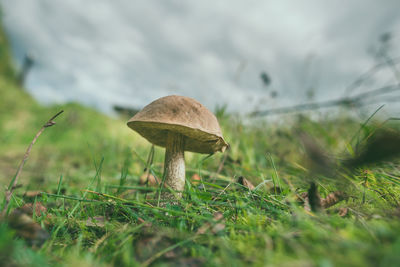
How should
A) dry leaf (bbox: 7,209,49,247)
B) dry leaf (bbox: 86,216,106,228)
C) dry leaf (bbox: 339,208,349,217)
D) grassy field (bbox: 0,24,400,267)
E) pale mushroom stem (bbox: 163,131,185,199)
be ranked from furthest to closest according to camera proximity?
pale mushroom stem (bbox: 163,131,185,199) → dry leaf (bbox: 86,216,106,228) → dry leaf (bbox: 339,208,349,217) → dry leaf (bbox: 7,209,49,247) → grassy field (bbox: 0,24,400,267)

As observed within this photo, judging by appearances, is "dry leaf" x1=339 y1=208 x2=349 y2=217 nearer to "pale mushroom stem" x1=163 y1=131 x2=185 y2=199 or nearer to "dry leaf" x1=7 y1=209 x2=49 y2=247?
"pale mushroom stem" x1=163 y1=131 x2=185 y2=199

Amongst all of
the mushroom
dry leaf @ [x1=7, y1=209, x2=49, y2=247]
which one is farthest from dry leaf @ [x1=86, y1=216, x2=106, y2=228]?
the mushroom

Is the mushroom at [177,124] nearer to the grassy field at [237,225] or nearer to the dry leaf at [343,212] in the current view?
the grassy field at [237,225]

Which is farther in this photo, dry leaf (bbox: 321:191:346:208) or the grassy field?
dry leaf (bbox: 321:191:346:208)

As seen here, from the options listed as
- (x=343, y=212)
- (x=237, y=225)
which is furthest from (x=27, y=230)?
(x=343, y=212)

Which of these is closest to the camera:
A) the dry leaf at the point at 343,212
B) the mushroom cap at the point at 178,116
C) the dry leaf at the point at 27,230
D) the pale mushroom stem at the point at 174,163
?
the dry leaf at the point at 27,230

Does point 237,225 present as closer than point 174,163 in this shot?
Yes

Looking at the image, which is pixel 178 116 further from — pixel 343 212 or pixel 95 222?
pixel 343 212

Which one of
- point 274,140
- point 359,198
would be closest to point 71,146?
point 274,140

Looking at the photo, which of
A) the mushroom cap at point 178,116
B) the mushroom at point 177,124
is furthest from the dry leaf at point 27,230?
the mushroom cap at point 178,116
